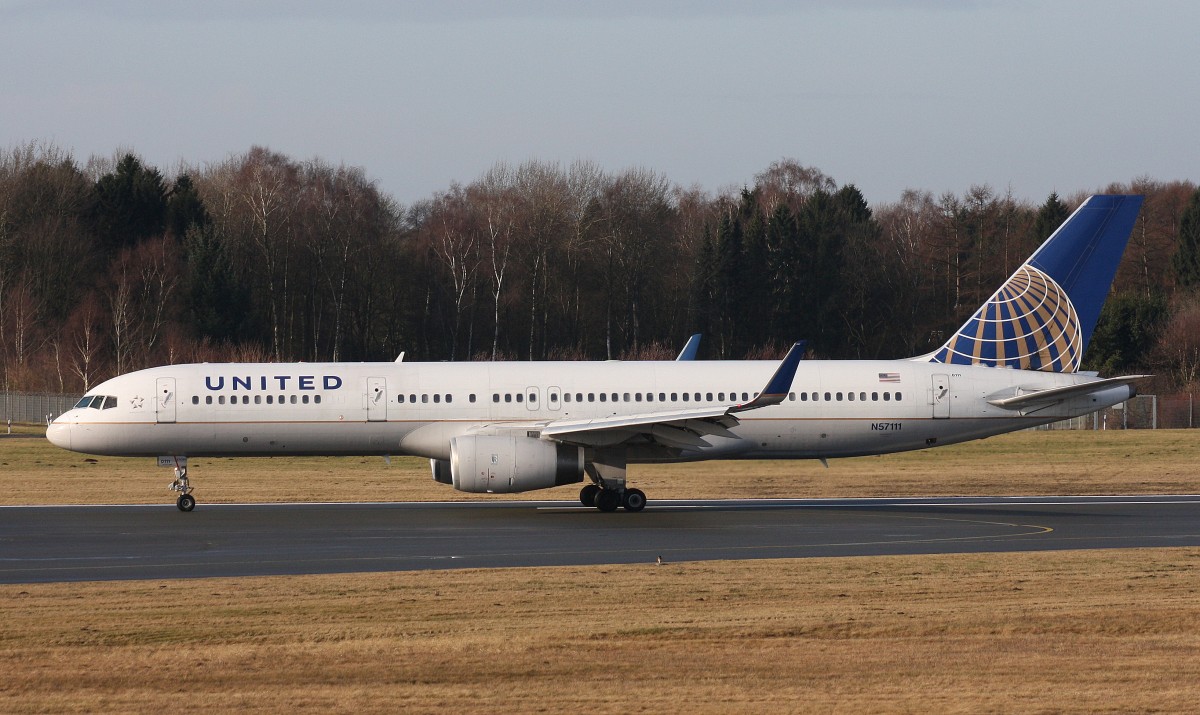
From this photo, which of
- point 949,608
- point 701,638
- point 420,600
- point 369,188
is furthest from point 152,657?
point 369,188

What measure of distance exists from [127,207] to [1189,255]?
68.9m

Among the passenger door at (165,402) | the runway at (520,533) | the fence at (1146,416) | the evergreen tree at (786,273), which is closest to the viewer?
the runway at (520,533)

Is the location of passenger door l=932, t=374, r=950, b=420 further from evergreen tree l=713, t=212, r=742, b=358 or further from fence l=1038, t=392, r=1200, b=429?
evergreen tree l=713, t=212, r=742, b=358

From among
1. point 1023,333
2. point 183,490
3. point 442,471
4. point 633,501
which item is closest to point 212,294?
point 183,490

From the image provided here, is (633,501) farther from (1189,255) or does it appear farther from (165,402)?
(1189,255)

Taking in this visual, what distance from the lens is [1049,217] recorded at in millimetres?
96062

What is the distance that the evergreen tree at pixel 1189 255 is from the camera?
305 ft

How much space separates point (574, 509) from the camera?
29172 millimetres

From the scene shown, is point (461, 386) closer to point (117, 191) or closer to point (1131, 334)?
point (1131, 334)

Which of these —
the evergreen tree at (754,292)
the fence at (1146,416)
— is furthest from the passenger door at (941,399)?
the evergreen tree at (754,292)

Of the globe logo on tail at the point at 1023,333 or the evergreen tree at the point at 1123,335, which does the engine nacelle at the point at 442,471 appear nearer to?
the globe logo on tail at the point at 1023,333

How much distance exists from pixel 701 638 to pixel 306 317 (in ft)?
270

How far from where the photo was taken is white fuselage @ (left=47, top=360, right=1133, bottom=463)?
1158 inches

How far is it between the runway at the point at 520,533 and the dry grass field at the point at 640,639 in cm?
152
